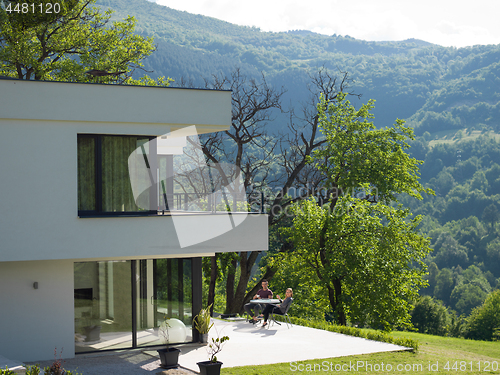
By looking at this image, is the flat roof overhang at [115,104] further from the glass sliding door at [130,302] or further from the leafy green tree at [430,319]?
the leafy green tree at [430,319]

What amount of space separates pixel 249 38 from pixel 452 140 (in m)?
60.7

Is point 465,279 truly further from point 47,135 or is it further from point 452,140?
point 47,135

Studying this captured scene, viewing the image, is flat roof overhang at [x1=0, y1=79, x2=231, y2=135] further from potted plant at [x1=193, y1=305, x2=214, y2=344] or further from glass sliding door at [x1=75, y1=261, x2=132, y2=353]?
potted plant at [x1=193, y1=305, x2=214, y2=344]


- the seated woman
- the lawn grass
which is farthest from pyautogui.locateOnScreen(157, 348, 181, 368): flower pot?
the seated woman

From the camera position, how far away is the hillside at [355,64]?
78.9m

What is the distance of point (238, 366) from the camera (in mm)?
10867

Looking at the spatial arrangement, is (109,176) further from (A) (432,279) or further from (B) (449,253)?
(B) (449,253)

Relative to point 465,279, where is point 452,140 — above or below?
above

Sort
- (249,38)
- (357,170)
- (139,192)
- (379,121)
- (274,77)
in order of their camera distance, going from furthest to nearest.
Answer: (249,38) → (379,121) → (274,77) → (357,170) → (139,192)

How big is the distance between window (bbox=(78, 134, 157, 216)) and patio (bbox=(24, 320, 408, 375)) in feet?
11.0

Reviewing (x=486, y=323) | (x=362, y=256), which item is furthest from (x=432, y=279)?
(x=362, y=256)

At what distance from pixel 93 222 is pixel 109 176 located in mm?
1114

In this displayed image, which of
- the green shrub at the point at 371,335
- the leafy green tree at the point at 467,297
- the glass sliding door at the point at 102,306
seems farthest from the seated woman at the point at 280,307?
the leafy green tree at the point at 467,297

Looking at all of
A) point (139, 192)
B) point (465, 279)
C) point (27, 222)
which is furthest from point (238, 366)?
point (465, 279)
